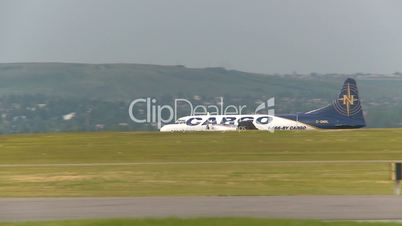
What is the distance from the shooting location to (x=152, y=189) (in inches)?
1233

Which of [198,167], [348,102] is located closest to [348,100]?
[348,102]

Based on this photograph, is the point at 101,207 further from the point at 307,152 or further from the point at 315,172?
the point at 307,152

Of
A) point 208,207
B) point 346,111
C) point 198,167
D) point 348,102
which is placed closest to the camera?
point 208,207

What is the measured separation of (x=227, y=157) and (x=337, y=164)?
9.13 metres

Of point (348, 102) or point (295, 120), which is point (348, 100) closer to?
point (348, 102)

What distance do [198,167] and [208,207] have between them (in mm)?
19191

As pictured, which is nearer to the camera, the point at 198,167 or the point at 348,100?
the point at 198,167

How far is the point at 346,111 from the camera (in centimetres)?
10400

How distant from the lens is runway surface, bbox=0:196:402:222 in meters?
21.1
